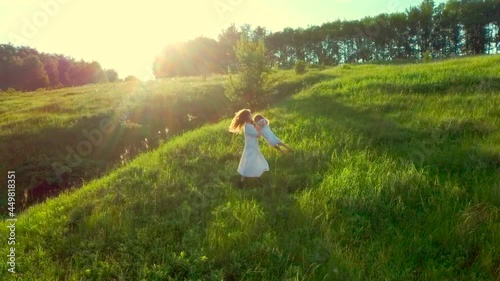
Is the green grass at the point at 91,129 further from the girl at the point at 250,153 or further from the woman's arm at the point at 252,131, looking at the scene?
the woman's arm at the point at 252,131

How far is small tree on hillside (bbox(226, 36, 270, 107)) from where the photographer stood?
22188mm

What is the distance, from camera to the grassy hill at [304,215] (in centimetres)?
538

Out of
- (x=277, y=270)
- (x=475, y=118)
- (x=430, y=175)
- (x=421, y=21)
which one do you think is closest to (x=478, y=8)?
(x=421, y=21)

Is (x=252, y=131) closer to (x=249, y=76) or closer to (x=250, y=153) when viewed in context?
(x=250, y=153)

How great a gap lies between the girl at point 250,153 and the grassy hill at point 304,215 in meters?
0.31

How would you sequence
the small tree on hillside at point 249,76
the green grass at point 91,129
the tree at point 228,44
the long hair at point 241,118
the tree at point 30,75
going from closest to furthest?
the long hair at point 241,118 → the green grass at point 91,129 → the small tree on hillside at point 249,76 → the tree at point 30,75 → the tree at point 228,44

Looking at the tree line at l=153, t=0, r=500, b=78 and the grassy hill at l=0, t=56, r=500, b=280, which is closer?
the grassy hill at l=0, t=56, r=500, b=280

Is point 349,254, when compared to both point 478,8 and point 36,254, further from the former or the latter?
point 478,8

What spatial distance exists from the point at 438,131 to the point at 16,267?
10549 mm

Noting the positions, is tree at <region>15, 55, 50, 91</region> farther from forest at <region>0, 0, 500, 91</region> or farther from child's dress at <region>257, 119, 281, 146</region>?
child's dress at <region>257, 119, 281, 146</region>

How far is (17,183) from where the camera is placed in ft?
43.1

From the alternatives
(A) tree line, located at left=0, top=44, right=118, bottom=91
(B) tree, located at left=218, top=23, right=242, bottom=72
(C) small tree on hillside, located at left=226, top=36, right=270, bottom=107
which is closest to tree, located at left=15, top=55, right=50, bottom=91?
(A) tree line, located at left=0, top=44, right=118, bottom=91

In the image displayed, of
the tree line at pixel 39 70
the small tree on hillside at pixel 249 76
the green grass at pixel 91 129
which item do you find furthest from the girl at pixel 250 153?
the tree line at pixel 39 70

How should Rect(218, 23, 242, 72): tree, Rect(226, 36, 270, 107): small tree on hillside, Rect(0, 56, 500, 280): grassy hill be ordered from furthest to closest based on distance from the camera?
Rect(218, 23, 242, 72): tree, Rect(226, 36, 270, 107): small tree on hillside, Rect(0, 56, 500, 280): grassy hill
